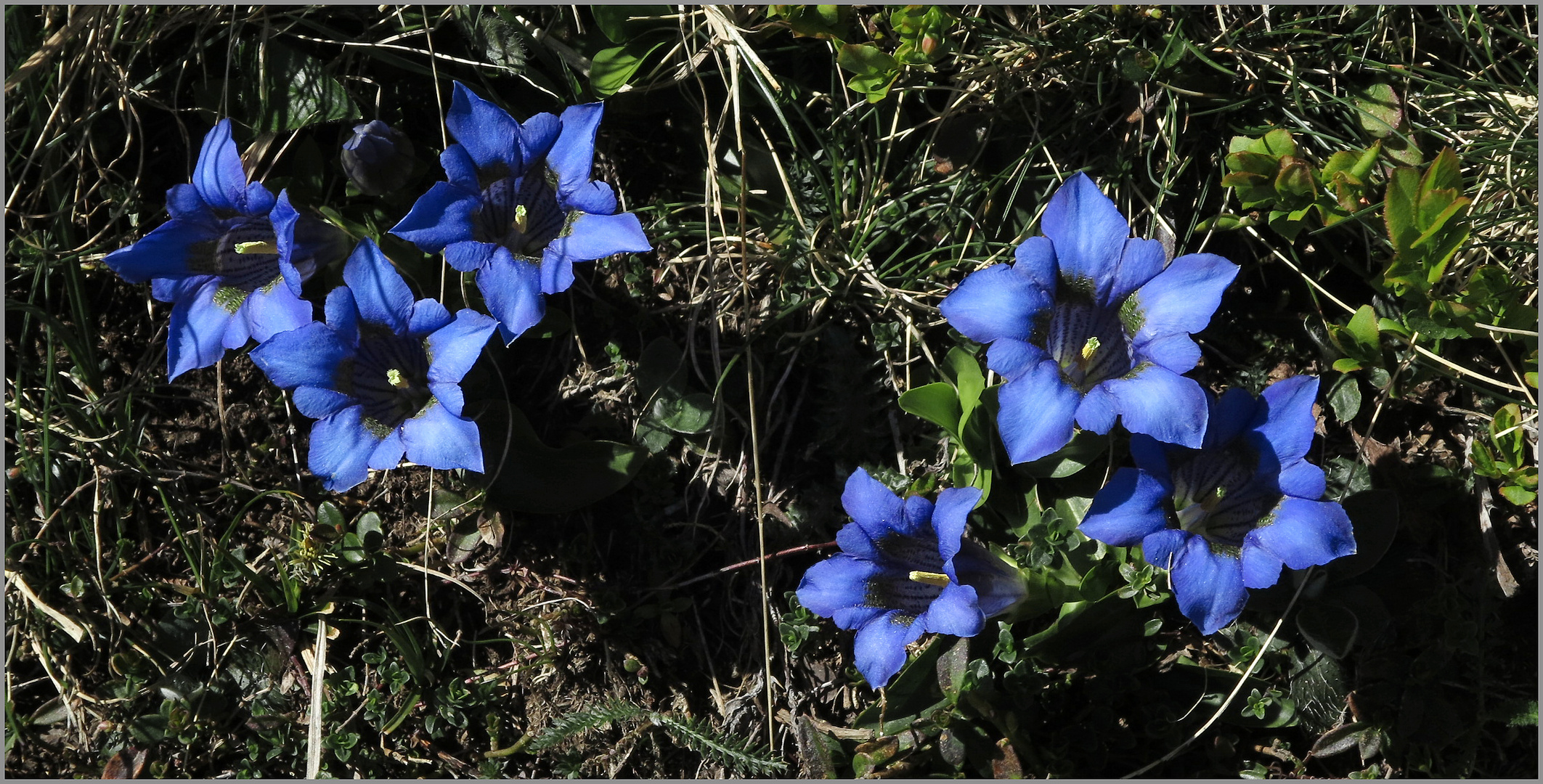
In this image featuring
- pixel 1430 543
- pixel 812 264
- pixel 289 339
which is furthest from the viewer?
pixel 812 264

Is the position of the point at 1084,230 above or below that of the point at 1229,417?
above

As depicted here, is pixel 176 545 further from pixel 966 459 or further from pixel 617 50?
pixel 966 459

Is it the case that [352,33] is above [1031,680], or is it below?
above

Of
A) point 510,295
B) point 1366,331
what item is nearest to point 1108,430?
point 1366,331

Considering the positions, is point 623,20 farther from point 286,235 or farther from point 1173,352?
point 1173,352

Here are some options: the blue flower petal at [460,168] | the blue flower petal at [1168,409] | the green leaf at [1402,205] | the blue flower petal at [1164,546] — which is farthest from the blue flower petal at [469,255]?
the green leaf at [1402,205]

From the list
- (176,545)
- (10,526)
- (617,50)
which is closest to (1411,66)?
(617,50)
